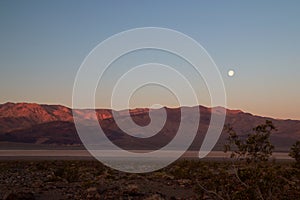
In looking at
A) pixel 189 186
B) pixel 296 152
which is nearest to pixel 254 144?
pixel 296 152

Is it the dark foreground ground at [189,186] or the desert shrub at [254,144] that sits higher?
the desert shrub at [254,144]

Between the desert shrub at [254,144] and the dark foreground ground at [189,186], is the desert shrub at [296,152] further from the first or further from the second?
the desert shrub at [254,144]

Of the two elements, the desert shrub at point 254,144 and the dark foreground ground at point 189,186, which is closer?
the desert shrub at point 254,144

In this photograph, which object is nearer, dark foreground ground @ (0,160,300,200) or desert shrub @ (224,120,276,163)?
desert shrub @ (224,120,276,163)

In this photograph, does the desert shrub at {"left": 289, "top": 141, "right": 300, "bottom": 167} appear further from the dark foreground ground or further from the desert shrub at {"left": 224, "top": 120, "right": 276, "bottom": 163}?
the desert shrub at {"left": 224, "top": 120, "right": 276, "bottom": 163}

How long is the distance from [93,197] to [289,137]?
6383 inches

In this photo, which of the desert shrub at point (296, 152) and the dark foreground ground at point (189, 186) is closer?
the desert shrub at point (296, 152)

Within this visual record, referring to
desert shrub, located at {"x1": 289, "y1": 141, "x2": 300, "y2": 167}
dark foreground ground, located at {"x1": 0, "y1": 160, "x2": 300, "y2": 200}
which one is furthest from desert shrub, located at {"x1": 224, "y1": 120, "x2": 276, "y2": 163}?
desert shrub, located at {"x1": 289, "y1": 141, "x2": 300, "y2": 167}

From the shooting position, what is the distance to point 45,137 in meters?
174

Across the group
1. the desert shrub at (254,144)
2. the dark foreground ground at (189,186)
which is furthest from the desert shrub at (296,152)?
the desert shrub at (254,144)

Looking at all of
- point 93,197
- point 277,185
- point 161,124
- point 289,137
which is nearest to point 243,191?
point 277,185

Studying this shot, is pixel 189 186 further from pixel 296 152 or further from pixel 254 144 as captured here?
pixel 296 152

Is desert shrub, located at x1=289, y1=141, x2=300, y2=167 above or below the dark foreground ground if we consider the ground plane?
above

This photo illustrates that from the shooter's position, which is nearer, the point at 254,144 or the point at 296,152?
the point at 296,152
